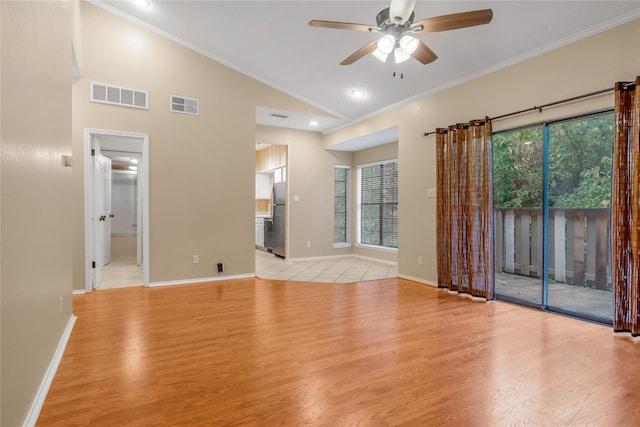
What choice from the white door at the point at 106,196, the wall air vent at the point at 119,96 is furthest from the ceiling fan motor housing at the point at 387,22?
the white door at the point at 106,196

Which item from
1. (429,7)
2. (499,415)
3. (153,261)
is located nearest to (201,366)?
(499,415)

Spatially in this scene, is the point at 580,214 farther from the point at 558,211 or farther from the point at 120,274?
the point at 120,274

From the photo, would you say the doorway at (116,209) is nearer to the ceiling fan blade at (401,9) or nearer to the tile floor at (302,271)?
the tile floor at (302,271)

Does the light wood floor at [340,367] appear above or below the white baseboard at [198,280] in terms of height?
below

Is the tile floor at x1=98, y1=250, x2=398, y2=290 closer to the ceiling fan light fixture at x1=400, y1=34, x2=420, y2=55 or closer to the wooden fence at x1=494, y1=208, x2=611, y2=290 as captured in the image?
the wooden fence at x1=494, y1=208, x2=611, y2=290

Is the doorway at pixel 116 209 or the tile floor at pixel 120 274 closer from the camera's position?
the doorway at pixel 116 209

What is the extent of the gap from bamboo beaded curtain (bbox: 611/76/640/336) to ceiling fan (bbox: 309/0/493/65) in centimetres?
153

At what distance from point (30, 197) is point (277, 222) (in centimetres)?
610

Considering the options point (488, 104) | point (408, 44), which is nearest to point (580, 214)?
point (488, 104)

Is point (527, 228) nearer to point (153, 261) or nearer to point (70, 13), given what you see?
point (153, 261)

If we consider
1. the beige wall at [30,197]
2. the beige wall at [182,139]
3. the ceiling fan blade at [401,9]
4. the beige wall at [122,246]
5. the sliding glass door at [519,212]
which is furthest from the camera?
the beige wall at [122,246]

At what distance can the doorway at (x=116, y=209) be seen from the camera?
15.0 feet

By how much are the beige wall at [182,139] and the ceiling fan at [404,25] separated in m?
2.85

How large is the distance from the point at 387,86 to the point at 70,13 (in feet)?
12.7
